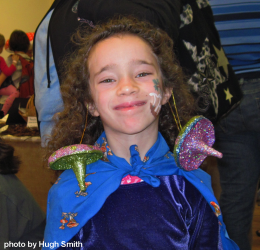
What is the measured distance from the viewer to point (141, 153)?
125cm

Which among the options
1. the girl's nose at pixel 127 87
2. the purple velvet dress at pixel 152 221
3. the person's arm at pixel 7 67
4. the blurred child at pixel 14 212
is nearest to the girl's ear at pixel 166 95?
the girl's nose at pixel 127 87

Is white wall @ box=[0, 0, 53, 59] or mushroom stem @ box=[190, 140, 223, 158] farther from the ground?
white wall @ box=[0, 0, 53, 59]

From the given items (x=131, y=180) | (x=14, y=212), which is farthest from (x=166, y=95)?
(x=14, y=212)

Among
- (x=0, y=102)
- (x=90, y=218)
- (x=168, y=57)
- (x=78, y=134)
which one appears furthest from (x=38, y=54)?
(x=0, y=102)

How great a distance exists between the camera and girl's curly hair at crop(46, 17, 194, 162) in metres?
1.24

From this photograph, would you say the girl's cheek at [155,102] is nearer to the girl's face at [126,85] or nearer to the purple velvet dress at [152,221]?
the girl's face at [126,85]

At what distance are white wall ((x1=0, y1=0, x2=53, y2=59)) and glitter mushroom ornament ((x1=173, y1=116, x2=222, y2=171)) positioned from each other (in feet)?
16.2

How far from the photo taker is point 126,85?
1083 mm

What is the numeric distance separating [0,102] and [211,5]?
10.0 feet

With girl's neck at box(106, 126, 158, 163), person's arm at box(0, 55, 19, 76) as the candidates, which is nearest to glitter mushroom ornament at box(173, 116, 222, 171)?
girl's neck at box(106, 126, 158, 163)

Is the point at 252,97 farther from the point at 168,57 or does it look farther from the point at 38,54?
the point at 38,54

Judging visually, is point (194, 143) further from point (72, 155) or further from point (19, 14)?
point (19, 14)

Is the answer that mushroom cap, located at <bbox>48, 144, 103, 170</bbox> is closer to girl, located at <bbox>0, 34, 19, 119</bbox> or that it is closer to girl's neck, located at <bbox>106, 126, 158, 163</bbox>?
girl's neck, located at <bbox>106, 126, 158, 163</bbox>

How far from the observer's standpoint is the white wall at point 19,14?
4.97 m
